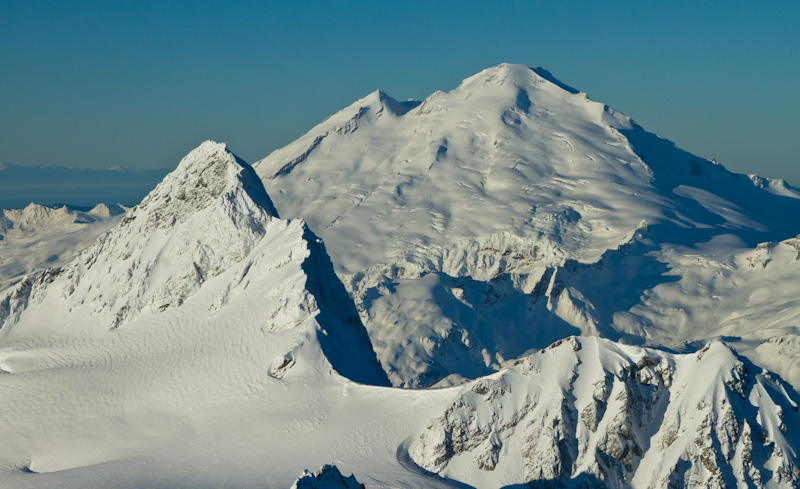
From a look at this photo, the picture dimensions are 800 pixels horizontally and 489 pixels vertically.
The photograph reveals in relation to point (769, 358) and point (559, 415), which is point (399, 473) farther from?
point (769, 358)

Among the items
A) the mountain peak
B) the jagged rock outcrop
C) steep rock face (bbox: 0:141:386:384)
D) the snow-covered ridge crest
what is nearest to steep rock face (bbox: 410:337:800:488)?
the jagged rock outcrop

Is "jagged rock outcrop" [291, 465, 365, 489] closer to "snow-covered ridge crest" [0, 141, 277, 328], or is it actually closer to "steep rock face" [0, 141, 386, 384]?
"steep rock face" [0, 141, 386, 384]

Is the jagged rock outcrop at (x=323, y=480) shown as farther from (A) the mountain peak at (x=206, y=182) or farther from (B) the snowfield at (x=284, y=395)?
(A) the mountain peak at (x=206, y=182)

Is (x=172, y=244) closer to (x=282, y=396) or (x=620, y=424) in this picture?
(x=282, y=396)

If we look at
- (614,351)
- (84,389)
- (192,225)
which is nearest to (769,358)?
(614,351)

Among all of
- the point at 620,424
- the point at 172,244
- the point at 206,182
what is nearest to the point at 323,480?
the point at 620,424

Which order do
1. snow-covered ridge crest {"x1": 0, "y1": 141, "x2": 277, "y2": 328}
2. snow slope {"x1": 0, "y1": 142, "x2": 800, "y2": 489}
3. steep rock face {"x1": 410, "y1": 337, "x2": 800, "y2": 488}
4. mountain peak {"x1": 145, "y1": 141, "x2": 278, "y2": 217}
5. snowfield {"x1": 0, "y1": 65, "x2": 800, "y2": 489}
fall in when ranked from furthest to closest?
1. mountain peak {"x1": 145, "y1": 141, "x2": 278, "y2": 217}
2. snow-covered ridge crest {"x1": 0, "y1": 141, "x2": 277, "y2": 328}
3. snow slope {"x1": 0, "y1": 142, "x2": 800, "y2": 489}
4. snowfield {"x1": 0, "y1": 65, "x2": 800, "y2": 489}
5. steep rock face {"x1": 410, "y1": 337, "x2": 800, "y2": 488}
